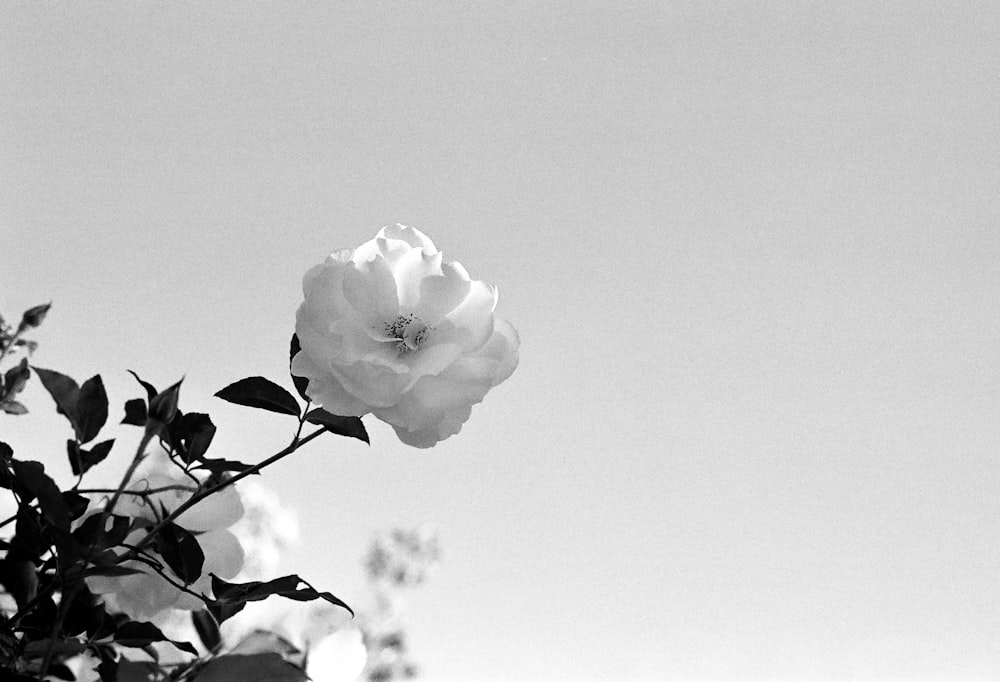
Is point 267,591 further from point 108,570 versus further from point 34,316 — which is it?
point 34,316

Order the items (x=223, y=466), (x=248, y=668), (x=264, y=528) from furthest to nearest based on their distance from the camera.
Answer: (x=264, y=528)
(x=223, y=466)
(x=248, y=668)

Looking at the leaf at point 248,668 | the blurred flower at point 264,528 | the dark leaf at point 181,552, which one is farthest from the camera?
the blurred flower at point 264,528

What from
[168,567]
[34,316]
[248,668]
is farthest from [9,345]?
[248,668]

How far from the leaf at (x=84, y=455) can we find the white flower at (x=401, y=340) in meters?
0.07

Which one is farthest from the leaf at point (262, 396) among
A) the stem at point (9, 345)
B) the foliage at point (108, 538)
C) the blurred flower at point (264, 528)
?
the blurred flower at point (264, 528)

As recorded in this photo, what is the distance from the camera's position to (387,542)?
9.42ft

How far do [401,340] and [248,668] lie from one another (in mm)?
142

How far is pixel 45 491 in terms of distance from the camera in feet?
0.85

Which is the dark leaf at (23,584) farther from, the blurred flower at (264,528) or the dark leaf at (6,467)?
the blurred flower at (264,528)

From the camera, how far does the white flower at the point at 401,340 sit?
12.1 inches

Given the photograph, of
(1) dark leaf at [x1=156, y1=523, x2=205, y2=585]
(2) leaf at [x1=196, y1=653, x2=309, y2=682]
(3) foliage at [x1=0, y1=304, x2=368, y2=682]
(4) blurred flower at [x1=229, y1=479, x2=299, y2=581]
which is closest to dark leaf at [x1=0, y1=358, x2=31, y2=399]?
(3) foliage at [x1=0, y1=304, x2=368, y2=682]

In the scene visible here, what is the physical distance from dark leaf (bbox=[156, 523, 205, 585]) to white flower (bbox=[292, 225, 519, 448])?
0.06 metres

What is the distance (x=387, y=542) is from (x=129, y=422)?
8.70ft

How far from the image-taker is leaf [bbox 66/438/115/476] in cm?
30
